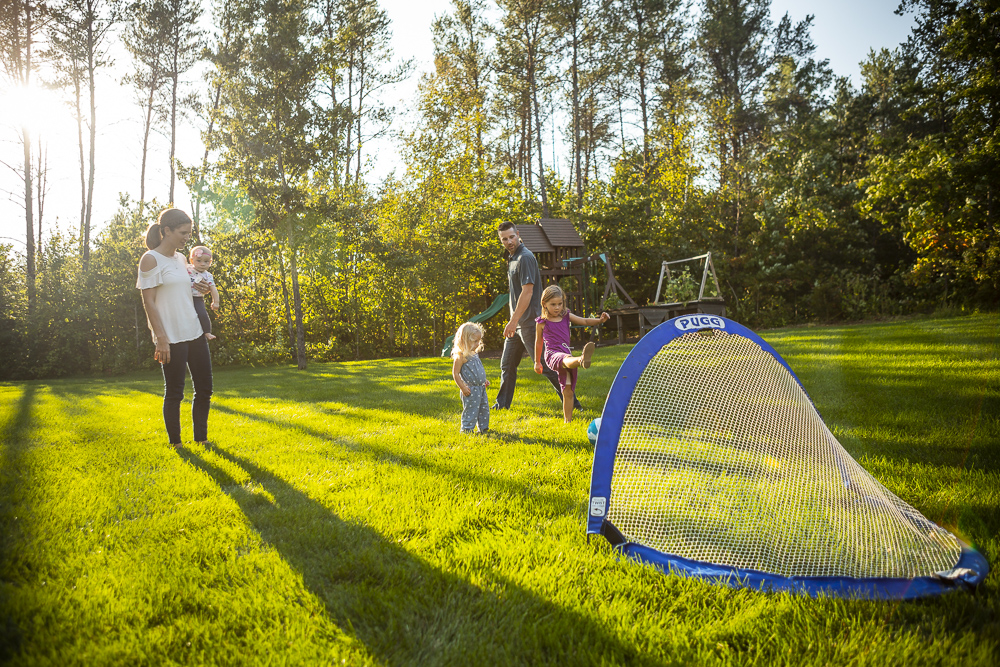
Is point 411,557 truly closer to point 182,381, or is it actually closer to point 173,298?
point 182,381

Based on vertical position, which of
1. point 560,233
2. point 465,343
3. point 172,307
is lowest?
point 465,343

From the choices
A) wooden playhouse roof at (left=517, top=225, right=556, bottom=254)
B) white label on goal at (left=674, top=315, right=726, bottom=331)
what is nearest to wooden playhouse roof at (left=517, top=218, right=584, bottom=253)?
wooden playhouse roof at (left=517, top=225, right=556, bottom=254)

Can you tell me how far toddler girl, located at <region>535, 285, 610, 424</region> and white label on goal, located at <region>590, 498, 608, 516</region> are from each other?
2.40 meters

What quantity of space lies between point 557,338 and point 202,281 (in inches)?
162

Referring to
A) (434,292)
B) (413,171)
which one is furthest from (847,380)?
(413,171)

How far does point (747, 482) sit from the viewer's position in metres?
2.99

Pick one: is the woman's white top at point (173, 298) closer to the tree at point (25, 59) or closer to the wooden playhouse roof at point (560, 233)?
the wooden playhouse roof at point (560, 233)

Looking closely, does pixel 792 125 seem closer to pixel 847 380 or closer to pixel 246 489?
pixel 847 380

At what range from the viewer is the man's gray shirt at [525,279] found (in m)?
5.37

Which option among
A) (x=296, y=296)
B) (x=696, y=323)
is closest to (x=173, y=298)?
(x=696, y=323)

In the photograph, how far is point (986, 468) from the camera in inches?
118

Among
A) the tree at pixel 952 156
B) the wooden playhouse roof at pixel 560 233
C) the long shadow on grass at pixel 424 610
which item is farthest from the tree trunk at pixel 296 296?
the tree at pixel 952 156

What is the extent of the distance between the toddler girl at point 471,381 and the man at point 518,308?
1.59ft

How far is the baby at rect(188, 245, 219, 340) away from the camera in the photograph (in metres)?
5.23
